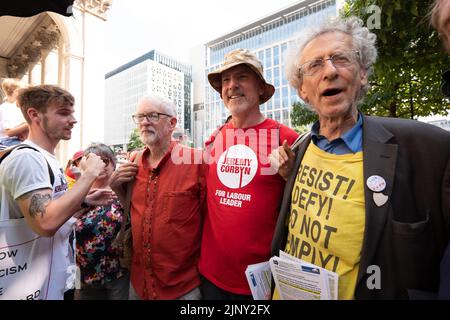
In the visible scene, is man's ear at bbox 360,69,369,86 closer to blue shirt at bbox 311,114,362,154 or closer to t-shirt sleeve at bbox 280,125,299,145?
blue shirt at bbox 311,114,362,154

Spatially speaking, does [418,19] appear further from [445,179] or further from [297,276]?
[297,276]

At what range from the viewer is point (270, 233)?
1746mm

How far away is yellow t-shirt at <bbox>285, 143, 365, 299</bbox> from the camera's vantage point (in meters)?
1.18

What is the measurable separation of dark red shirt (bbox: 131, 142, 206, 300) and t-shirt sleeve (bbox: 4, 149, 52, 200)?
68 cm

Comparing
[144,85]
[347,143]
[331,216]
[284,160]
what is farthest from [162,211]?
[144,85]

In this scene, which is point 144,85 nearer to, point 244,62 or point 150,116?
point 150,116

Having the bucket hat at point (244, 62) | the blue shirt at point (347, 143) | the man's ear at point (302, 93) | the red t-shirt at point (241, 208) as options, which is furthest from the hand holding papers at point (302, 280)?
the bucket hat at point (244, 62)

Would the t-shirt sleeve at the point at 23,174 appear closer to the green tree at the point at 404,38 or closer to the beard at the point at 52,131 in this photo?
the beard at the point at 52,131

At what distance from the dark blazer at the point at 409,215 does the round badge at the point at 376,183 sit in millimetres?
17

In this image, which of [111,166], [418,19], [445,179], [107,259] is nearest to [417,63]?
[418,19]

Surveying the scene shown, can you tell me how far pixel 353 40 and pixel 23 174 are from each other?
2021 mm

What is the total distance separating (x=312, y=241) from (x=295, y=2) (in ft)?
229

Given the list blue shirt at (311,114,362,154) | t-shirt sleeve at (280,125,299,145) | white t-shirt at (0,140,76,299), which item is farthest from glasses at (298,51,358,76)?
white t-shirt at (0,140,76,299)

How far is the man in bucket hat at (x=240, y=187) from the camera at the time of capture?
174cm
